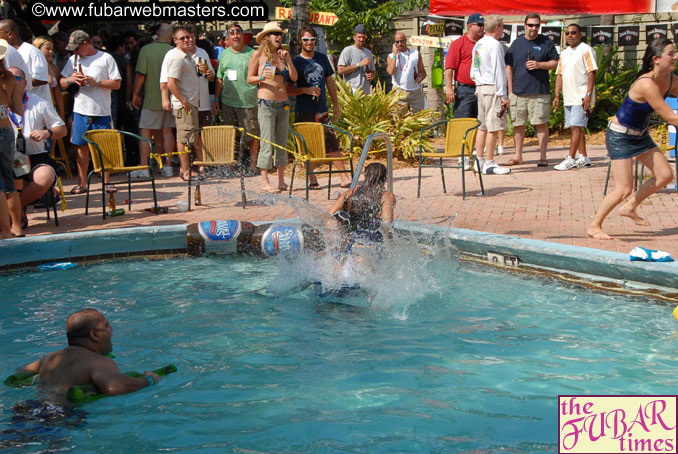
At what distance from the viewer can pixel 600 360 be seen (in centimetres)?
531

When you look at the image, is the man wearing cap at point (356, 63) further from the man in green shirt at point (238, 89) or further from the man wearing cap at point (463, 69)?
the man in green shirt at point (238, 89)

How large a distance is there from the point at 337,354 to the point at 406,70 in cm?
922

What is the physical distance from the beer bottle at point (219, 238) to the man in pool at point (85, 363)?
3600mm

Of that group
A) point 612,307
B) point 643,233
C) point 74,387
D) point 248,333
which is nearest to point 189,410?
point 74,387

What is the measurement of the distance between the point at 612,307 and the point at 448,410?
2297mm

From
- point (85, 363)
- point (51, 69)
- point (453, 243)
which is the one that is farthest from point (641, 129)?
point (51, 69)

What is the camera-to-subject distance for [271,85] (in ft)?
34.7

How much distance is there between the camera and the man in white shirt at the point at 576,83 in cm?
1166

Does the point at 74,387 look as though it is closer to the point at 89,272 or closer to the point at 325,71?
the point at 89,272

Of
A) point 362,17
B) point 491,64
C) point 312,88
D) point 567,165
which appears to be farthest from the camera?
point 362,17

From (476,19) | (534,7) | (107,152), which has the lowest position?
(107,152)

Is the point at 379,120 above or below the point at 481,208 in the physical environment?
above

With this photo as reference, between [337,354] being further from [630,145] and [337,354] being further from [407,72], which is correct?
[407,72]

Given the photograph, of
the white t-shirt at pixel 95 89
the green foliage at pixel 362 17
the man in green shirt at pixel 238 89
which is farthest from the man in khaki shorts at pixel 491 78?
the green foliage at pixel 362 17
